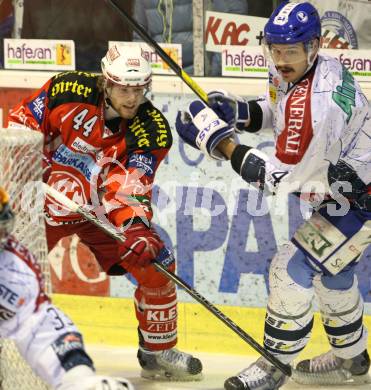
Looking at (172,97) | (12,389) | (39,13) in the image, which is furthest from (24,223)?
(39,13)

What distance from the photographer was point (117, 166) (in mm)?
4684

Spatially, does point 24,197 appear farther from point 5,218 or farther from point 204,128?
point 5,218

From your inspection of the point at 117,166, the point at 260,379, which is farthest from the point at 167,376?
the point at 117,166

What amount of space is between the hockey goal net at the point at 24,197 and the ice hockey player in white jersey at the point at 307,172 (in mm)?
→ 616

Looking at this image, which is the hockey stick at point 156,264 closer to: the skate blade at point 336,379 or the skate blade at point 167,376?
the skate blade at point 336,379

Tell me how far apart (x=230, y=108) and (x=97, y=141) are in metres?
0.51

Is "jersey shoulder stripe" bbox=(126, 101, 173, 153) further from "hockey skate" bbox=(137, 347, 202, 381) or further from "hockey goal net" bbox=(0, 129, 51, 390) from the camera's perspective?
"hockey skate" bbox=(137, 347, 202, 381)

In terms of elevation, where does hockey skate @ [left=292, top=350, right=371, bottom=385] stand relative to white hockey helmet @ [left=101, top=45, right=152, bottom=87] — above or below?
below

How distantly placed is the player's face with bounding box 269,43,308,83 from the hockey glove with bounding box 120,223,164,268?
0.75 meters

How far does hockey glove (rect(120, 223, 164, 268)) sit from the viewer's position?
4.41m

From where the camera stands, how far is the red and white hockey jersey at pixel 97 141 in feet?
15.1

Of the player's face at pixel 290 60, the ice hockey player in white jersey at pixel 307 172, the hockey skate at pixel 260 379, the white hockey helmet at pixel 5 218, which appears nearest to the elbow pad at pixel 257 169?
the ice hockey player in white jersey at pixel 307 172

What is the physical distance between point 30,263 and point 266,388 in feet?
5.30

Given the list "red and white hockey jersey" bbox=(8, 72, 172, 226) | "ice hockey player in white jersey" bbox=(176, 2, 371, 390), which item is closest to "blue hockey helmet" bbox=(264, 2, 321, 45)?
"ice hockey player in white jersey" bbox=(176, 2, 371, 390)
